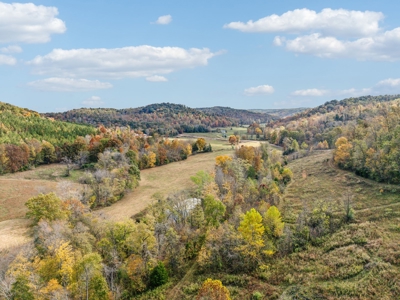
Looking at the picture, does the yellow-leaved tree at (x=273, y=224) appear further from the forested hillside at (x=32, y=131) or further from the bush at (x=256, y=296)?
the forested hillside at (x=32, y=131)

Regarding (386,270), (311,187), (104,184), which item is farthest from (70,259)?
(311,187)

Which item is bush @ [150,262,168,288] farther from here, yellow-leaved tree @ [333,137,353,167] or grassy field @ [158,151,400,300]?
yellow-leaved tree @ [333,137,353,167]

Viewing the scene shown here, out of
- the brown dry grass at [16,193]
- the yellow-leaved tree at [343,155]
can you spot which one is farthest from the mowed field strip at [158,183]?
the yellow-leaved tree at [343,155]

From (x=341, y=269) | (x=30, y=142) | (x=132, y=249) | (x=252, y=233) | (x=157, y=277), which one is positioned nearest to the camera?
(x=341, y=269)

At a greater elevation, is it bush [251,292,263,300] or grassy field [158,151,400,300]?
grassy field [158,151,400,300]

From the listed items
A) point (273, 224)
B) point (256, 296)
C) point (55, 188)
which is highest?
point (55, 188)

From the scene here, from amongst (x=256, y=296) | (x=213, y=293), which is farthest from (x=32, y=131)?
(x=256, y=296)

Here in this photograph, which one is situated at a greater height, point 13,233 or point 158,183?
point 158,183

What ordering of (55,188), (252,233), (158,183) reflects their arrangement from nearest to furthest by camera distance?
(252,233) → (55,188) → (158,183)

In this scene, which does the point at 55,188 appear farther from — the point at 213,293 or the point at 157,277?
the point at 213,293

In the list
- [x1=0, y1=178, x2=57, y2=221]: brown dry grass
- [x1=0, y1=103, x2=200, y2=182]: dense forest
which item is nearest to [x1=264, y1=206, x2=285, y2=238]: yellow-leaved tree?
[x1=0, y1=178, x2=57, y2=221]: brown dry grass

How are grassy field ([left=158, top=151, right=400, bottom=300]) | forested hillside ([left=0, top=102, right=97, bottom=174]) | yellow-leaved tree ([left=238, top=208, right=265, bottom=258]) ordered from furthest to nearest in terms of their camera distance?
forested hillside ([left=0, top=102, right=97, bottom=174]) → yellow-leaved tree ([left=238, top=208, right=265, bottom=258]) → grassy field ([left=158, top=151, right=400, bottom=300])

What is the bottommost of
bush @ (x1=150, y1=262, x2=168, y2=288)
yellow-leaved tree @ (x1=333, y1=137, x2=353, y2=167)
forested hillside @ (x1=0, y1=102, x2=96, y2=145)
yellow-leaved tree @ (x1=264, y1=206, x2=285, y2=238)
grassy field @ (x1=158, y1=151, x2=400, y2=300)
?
bush @ (x1=150, y1=262, x2=168, y2=288)
